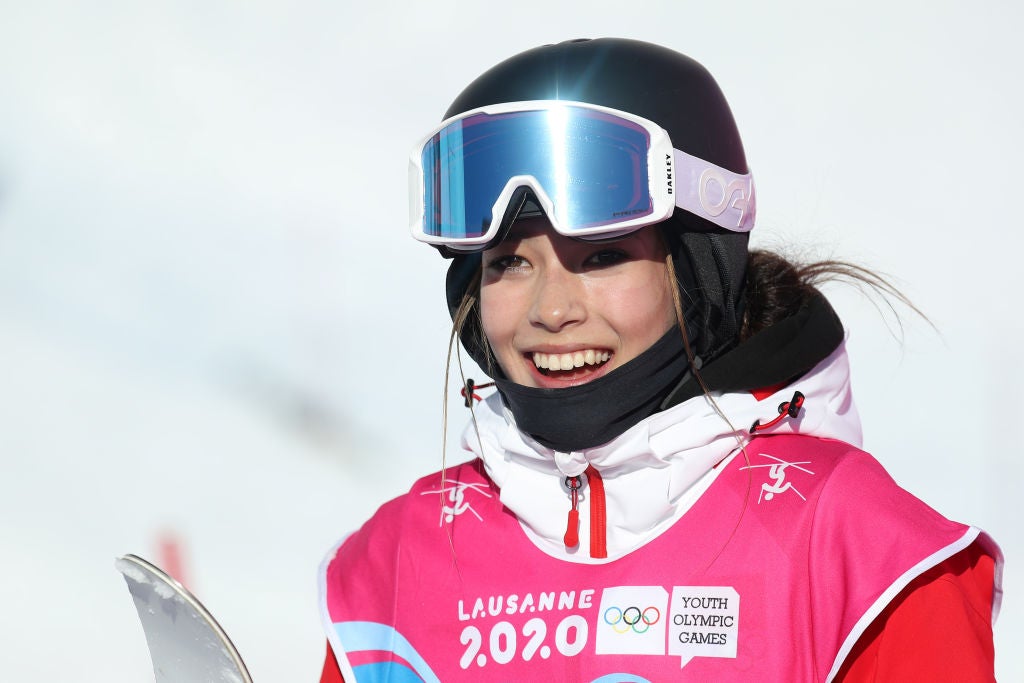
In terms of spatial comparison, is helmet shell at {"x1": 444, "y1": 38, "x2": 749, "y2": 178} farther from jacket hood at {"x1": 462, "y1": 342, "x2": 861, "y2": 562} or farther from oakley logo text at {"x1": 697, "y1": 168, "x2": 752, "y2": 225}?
jacket hood at {"x1": 462, "y1": 342, "x2": 861, "y2": 562}

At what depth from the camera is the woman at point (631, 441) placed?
141 cm

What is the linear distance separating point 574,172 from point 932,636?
774mm

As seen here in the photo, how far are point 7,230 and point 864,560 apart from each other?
13.2 ft

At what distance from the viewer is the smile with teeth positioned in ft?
5.32

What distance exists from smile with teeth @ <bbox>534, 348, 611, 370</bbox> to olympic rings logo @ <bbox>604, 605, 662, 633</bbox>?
0.35 meters

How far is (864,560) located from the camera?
134 centimetres

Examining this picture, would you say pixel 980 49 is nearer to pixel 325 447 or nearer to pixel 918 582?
pixel 325 447

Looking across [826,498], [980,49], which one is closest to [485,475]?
[826,498]

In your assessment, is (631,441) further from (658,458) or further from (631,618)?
(631,618)

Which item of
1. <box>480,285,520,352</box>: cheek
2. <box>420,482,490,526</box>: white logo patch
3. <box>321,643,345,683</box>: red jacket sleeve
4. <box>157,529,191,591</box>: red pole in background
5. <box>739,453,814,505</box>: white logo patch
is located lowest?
<box>157,529,191,591</box>: red pole in background

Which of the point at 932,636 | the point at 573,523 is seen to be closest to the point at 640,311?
the point at 573,523

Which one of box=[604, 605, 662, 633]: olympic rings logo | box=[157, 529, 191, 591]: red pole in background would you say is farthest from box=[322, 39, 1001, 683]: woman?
box=[157, 529, 191, 591]: red pole in background

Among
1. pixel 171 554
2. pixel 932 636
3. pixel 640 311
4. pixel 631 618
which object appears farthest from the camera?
pixel 171 554

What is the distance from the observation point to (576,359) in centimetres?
162
